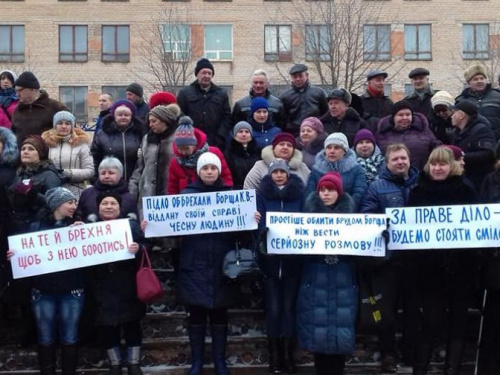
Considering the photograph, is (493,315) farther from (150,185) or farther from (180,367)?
(150,185)

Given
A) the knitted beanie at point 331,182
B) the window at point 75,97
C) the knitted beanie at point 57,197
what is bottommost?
the knitted beanie at point 57,197

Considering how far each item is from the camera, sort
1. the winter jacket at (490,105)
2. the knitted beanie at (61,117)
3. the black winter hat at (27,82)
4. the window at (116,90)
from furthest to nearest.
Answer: the window at (116,90) → the winter jacket at (490,105) → the black winter hat at (27,82) → the knitted beanie at (61,117)

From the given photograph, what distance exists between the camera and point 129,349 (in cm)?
749

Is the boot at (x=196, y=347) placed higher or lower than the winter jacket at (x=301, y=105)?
lower

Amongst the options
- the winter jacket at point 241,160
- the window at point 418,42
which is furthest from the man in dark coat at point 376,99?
the window at point 418,42

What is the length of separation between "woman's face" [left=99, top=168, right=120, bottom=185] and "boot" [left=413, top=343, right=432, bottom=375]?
342 centimetres

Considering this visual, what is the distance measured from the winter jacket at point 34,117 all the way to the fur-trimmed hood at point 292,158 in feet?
9.47

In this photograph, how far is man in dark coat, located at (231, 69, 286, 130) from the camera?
390 inches

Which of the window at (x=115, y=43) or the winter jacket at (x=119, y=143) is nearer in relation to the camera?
the winter jacket at (x=119, y=143)

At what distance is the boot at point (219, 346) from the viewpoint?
7441mm

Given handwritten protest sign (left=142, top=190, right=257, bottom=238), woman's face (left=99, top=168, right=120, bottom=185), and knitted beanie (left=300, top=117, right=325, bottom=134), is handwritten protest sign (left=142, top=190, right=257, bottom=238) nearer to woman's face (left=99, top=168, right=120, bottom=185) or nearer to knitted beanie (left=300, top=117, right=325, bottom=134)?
woman's face (left=99, top=168, right=120, bottom=185)

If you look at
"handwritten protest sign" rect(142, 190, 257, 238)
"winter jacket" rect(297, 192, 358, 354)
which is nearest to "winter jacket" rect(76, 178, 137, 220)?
"handwritten protest sign" rect(142, 190, 257, 238)

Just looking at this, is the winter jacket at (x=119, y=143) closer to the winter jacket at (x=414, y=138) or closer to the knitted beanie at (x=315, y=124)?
the knitted beanie at (x=315, y=124)

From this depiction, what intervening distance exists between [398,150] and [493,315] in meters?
1.85
